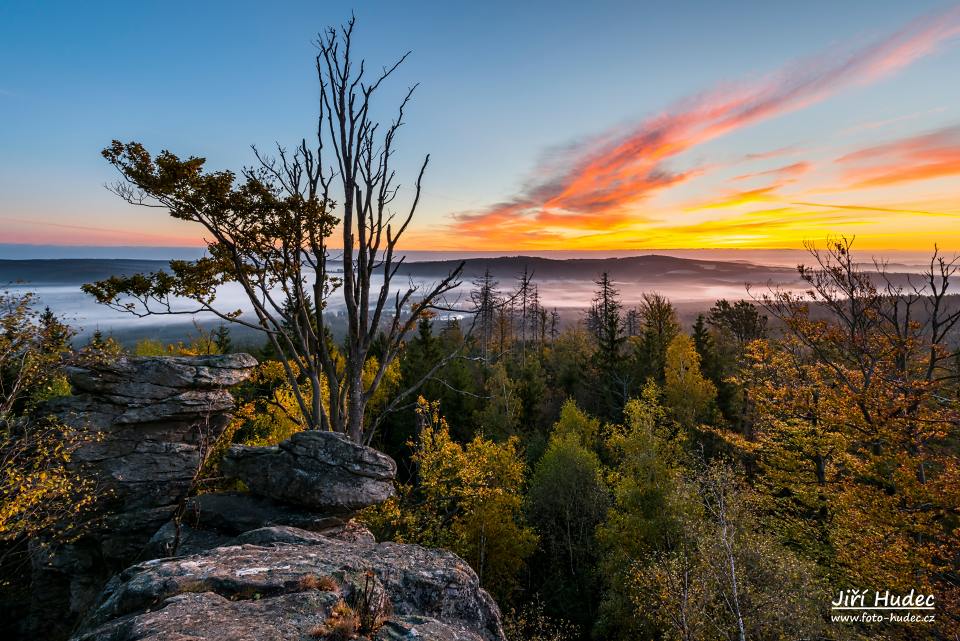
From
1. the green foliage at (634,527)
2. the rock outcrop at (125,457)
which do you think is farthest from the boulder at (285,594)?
the green foliage at (634,527)

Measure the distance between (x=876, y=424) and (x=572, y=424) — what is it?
19.4 metres

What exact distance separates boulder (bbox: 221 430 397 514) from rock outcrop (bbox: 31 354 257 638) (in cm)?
479

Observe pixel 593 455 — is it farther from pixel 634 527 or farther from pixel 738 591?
pixel 738 591

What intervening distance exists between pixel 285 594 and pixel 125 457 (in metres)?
12.2

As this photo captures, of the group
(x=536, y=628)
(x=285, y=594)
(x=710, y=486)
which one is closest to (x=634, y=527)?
(x=710, y=486)

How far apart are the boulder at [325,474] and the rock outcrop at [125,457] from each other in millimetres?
4793

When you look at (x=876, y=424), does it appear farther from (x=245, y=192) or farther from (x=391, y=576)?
(x=245, y=192)

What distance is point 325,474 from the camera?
9.12 m

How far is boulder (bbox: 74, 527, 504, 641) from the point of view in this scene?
14.6ft

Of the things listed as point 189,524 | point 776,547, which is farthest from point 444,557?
point 776,547

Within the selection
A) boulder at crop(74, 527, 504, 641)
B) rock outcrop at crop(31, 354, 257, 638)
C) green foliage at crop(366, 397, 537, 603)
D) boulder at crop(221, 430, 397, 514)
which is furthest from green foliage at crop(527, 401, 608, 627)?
boulder at crop(74, 527, 504, 641)

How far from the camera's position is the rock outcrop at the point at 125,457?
41.3 ft

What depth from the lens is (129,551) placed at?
40.8 ft

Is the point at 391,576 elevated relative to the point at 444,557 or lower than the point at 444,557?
elevated
